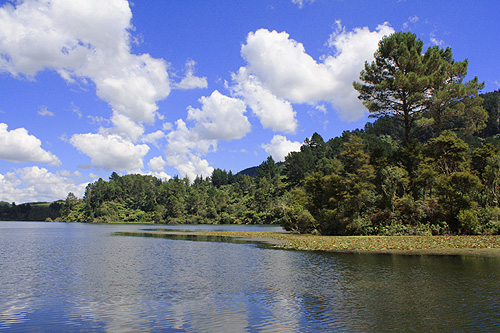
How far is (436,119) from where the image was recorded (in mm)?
66500

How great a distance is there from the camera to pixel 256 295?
21594mm

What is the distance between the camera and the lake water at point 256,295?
15.8 m

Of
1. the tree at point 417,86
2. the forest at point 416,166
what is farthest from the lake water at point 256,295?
the tree at point 417,86

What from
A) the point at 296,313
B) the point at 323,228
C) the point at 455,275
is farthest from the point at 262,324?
the point at 323,228

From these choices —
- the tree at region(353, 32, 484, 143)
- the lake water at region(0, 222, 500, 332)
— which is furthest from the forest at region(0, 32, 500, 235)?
the lake water at region(0, 222, 500, 332)

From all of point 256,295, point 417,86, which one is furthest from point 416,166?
point 256,295

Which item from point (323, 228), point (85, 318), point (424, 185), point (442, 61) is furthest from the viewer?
point (323, 228)

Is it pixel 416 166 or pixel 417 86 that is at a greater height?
pixel 417 86

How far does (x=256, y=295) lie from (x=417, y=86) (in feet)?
176

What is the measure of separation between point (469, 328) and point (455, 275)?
12.7 m

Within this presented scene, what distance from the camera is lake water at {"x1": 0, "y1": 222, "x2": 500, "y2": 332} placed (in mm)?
15797

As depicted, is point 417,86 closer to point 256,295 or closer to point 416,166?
point 416,166

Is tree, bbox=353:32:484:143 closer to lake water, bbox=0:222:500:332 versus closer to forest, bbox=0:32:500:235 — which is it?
forest, bbox=0:32:500:235

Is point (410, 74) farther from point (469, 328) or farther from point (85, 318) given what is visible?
point (85, 318)
